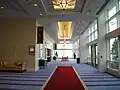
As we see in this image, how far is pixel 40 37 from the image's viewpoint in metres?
15.2

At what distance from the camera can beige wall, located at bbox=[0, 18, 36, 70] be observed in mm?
14867

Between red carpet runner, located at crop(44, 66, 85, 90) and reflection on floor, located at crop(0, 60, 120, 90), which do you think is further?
reflection on floor, located at crop(0, 60, 120, 90)

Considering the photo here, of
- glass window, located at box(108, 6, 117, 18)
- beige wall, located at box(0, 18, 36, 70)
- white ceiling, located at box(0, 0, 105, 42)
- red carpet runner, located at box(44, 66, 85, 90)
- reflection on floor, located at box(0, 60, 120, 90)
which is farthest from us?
beige wall, located at box(0, 18, 36, 70)

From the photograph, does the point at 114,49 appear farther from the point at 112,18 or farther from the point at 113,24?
the point at 112,18

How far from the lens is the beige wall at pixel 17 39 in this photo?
48.8 ft

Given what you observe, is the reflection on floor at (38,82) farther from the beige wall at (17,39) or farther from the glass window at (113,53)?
the beige wall at (17,39)

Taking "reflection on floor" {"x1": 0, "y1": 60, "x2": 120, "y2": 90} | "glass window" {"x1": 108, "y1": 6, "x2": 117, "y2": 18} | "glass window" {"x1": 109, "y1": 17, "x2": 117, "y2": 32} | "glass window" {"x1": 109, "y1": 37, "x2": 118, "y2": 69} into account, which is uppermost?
"glass window" {"x1": 108, "y1": 6, "x2": 117, "y2": 18}

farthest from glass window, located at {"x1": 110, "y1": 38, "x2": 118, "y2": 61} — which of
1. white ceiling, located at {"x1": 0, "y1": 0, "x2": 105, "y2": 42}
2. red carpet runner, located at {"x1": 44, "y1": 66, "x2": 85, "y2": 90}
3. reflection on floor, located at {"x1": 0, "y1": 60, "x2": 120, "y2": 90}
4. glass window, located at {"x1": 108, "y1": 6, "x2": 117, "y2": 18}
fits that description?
red carpet runner, located at {"x1": 44, "y1": 66, "x2": 85, "y2": 90}

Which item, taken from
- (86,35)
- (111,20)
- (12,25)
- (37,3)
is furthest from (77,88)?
(86,35)

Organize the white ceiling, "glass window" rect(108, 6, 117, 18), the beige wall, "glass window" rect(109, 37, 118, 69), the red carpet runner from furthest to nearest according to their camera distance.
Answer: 1. the beige wall
2. "glass window" rect(108, 6, 117, 18)
3. "glass window" rect(109, 37, 118, 69)
4. the white ceiling
5. the red carpet runner

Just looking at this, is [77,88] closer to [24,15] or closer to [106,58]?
[106,58]

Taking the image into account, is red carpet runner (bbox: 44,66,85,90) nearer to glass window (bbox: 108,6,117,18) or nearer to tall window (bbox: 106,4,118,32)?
tall window (bbox: 106,4,118,32)

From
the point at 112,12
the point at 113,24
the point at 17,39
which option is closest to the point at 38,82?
the point at 113,24

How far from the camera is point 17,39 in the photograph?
14992 millimetres
